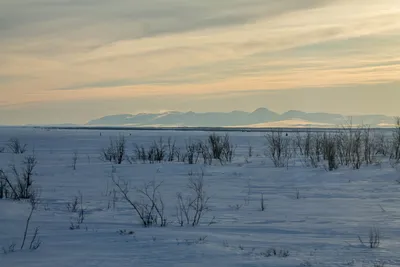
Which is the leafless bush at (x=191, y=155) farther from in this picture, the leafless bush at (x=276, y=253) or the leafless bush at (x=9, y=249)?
the leafless bush at (x=276, y=253)

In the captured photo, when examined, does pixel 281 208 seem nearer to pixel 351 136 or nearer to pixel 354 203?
pixel 354 203

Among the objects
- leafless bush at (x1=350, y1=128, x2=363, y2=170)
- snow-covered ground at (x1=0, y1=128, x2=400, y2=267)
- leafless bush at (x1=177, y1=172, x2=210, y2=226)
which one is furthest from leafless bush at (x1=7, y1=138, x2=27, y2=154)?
leafless bush at (x1=177, y1=172, x2=210, y2=226)

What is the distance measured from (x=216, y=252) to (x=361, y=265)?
5.23ft

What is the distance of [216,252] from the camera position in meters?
6.17

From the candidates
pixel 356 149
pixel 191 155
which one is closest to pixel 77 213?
pixel 191 155

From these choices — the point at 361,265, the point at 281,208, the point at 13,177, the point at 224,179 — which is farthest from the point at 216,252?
the point at 13,177

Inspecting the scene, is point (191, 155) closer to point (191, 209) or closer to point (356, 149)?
point (356, 149)

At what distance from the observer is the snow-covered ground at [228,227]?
19.4ft

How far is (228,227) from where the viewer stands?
7898 millimetres

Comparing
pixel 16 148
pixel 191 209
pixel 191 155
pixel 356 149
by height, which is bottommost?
pixel 191 209

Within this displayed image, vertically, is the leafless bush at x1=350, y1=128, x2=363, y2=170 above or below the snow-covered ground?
above

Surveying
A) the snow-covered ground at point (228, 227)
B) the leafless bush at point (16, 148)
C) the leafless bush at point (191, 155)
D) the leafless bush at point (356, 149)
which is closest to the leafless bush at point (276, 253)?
the snow-covered ground at point (228, 227)

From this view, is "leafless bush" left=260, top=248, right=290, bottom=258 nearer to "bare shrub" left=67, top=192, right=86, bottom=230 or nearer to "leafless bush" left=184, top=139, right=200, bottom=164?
"bare shrub" left=67, top=192, right=86, bottom=230

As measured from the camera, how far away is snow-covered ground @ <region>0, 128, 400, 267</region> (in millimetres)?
5922
